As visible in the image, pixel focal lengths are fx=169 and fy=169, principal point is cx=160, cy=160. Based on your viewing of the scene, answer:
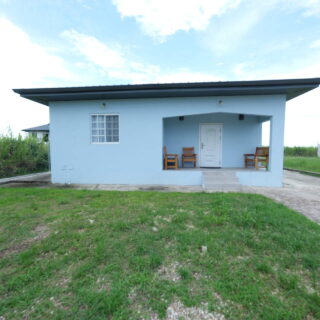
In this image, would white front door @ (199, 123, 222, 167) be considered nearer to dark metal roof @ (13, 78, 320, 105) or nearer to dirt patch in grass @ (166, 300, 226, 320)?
dark metal roof @ (13, 78, 320, 105)

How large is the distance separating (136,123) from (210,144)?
11.9 ft

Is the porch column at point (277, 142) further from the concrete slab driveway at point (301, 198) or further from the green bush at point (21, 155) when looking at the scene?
the green bush at point (21, 155)

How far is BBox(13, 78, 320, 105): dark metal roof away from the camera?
16.9ft

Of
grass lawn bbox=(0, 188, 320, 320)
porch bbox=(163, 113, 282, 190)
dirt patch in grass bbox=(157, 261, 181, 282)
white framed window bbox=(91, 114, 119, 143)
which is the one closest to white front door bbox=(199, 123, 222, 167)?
porch bbox=(163, 113, 282, 190)

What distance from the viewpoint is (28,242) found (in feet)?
7.82

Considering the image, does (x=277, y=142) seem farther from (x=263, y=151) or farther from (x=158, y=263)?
(x=158, y=263)

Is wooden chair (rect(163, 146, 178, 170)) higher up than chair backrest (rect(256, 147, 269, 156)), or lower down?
lower down

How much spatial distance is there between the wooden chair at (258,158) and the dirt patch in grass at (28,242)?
6.77 m

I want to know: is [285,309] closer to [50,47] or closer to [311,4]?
[311,4]

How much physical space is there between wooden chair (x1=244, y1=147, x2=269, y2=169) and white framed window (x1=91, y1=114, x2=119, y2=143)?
5492mm

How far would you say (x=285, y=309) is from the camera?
138 centimetres

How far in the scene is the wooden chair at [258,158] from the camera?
651 centimetres

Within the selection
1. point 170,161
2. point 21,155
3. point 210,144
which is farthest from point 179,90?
point 21,155

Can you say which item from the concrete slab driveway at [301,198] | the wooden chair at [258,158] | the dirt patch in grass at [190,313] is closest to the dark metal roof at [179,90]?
the wooden chair at [258,158]
